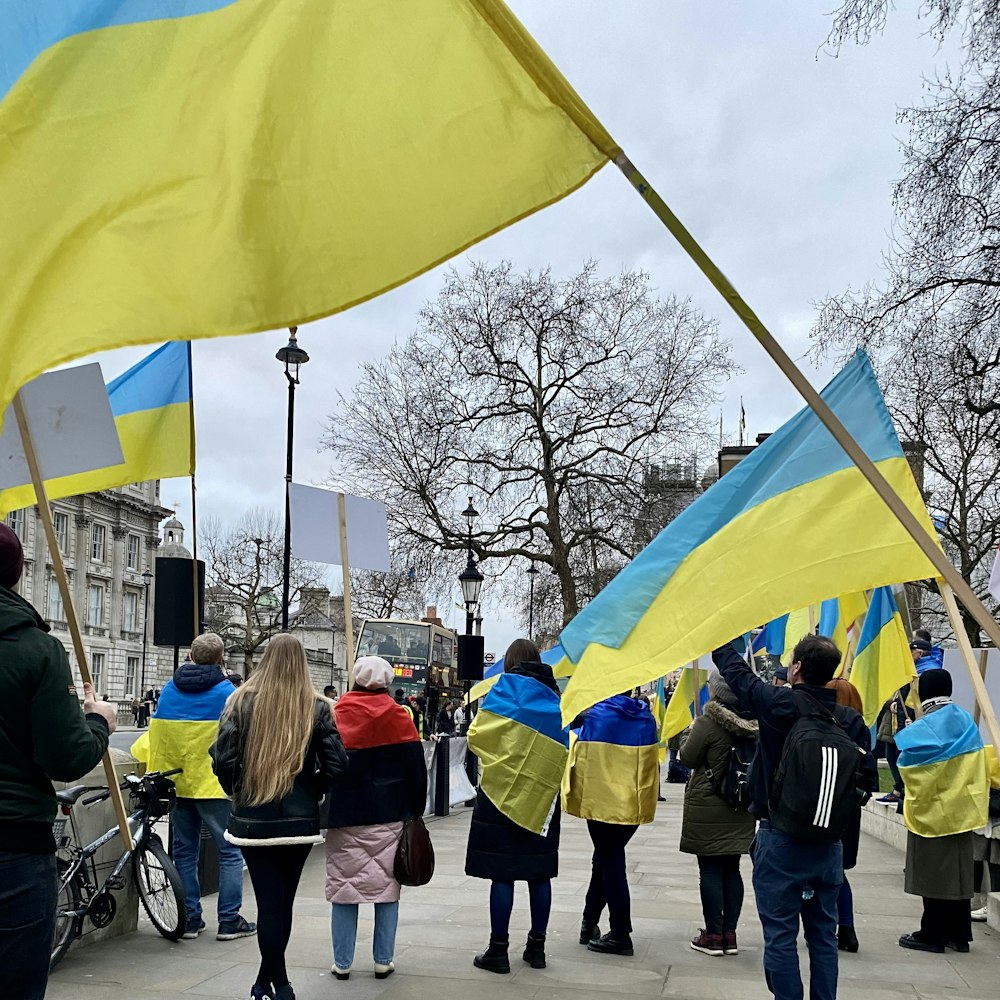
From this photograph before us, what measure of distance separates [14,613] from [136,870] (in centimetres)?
433

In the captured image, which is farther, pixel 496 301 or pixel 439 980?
pixel 496 301

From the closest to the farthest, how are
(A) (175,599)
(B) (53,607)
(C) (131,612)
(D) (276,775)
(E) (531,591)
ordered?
(D) (276,775)
(A) (175,599)
(E) (531,591)
(B) (53,607)
(C) (131,612)

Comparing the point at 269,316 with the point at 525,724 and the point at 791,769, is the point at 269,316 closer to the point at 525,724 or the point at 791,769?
the point at 791,769

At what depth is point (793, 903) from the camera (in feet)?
17.2

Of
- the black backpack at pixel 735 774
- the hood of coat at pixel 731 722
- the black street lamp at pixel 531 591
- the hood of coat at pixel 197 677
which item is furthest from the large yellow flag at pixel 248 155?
the black street lamp at pixel 531 591

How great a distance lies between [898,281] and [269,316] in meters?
13.0

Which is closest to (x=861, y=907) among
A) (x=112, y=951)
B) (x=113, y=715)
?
(x=112, y=951)

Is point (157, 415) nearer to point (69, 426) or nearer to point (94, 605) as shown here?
point (69, 426)

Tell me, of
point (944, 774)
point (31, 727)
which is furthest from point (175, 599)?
point (31, 727)

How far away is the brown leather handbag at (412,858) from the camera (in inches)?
260

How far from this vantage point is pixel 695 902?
970 cm

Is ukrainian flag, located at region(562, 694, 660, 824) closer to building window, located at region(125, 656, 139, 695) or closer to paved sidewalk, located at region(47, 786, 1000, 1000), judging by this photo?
paved sidewalk, located at region(47, 786, 1000, 1000)

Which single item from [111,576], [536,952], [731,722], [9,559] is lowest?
[536,952]

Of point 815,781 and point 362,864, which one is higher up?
point 815,781
